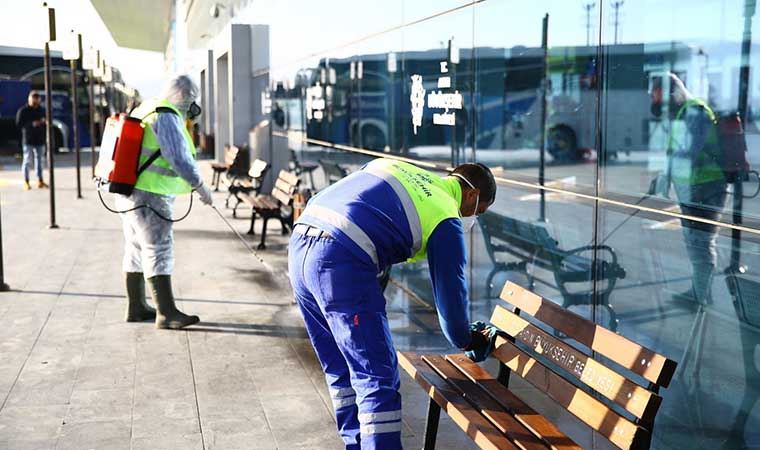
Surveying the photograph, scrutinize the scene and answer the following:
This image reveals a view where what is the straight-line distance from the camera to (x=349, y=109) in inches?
428

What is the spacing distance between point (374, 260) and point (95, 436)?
211cm

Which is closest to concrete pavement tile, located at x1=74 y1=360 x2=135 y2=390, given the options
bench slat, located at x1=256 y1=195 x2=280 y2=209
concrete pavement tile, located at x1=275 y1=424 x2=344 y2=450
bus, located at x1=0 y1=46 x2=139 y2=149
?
concrete pavement tile, located at x1=275 y1=424 x2=344 y2=450

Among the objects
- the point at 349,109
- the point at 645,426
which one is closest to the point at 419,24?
the point at 349,109

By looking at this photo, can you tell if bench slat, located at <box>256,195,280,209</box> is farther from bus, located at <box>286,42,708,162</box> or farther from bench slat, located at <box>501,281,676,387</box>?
bench slat, located at <box>501,281,676,387</box>

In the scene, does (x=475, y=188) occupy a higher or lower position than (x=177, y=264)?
higher

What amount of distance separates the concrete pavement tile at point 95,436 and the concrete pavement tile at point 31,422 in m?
0.08

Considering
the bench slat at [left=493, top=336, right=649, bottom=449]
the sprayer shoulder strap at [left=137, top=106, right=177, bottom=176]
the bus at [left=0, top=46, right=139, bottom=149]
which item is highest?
the bus at [left=0, top=46, right=139, bottom=149]

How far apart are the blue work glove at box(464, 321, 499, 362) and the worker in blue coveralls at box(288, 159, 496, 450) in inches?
9.9

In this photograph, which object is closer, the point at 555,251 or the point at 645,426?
the point at 645,426

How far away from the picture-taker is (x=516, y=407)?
383cm

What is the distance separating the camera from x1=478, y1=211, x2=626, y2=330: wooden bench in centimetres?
509

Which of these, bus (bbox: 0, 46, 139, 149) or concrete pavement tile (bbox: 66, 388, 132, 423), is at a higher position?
bus (bbox: 0, 46, 139, 149)

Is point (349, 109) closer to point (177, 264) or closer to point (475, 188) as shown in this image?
point (177, 264)

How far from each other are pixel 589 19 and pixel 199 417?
10.1ft
